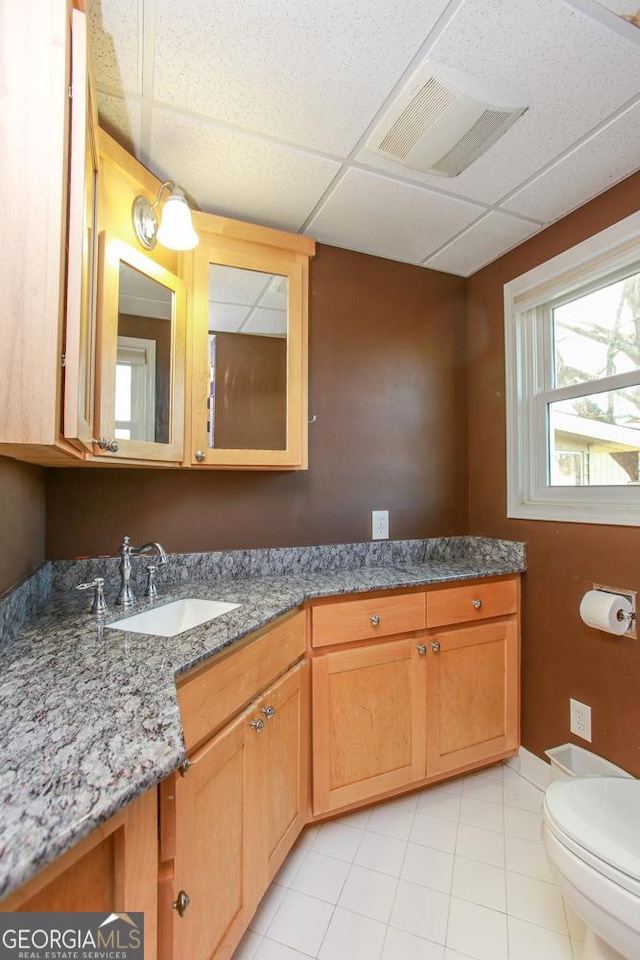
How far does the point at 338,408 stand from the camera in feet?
6.38

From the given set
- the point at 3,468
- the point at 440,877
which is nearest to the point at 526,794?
the point at 440,877

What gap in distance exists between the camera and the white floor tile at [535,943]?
3.55 ft

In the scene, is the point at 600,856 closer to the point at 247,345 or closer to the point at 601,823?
the point at 601,823

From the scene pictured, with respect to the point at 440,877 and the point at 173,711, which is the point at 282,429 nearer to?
the point at 173,711

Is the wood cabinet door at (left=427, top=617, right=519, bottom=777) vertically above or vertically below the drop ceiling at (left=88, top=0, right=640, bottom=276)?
below

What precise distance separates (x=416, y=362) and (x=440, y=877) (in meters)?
1.99

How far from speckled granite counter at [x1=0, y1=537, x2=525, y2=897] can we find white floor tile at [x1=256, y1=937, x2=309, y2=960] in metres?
0.83

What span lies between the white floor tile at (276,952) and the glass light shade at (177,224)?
6.28ft

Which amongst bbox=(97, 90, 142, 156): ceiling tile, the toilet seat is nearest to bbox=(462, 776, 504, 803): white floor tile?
the toilet seat

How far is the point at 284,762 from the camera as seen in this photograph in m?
1.26

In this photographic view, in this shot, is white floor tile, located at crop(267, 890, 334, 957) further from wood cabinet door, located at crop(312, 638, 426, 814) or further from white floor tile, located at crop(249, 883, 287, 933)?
wood cabinet door, located at crop(312, 638, 426, 814)

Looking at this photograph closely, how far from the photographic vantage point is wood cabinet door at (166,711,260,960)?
762 mm

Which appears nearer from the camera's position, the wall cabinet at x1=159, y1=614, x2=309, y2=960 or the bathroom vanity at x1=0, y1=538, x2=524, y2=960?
the bathroom vanity at x1=0, y1=538, x2=524, y2=960

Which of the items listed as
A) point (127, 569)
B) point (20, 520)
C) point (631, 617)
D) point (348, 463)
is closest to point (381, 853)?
point (631, 617)
